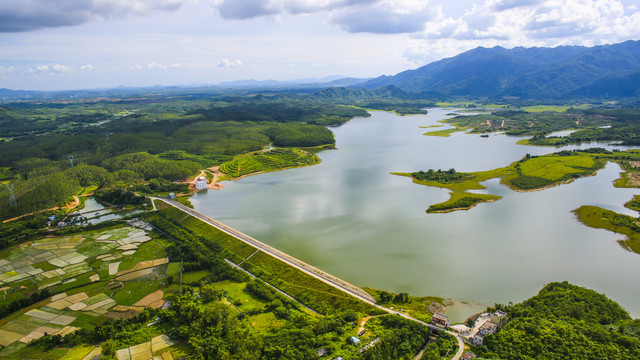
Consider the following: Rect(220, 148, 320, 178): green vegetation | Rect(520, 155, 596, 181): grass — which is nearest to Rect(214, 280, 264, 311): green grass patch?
Rect(220, 148, 320, 178): green vegetation

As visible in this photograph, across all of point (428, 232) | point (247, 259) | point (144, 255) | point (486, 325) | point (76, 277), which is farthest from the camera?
point (428, 232)

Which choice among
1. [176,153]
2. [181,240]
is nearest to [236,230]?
[181,240]

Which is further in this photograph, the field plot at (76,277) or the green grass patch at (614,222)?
the green grass patch at (614,222)

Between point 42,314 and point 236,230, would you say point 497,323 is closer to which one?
point 236,230

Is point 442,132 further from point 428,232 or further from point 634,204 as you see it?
point 428,232

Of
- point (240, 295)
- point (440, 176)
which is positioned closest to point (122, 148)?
point (240, 295)

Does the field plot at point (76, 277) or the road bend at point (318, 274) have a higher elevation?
the road bend at point (318, 274)

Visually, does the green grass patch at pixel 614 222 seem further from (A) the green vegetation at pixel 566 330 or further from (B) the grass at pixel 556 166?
(A) the green vegetation at pixel 566 330

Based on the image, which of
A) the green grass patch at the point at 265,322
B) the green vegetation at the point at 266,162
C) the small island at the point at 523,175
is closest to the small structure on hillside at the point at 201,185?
the green vegetation at the point at 266,162
